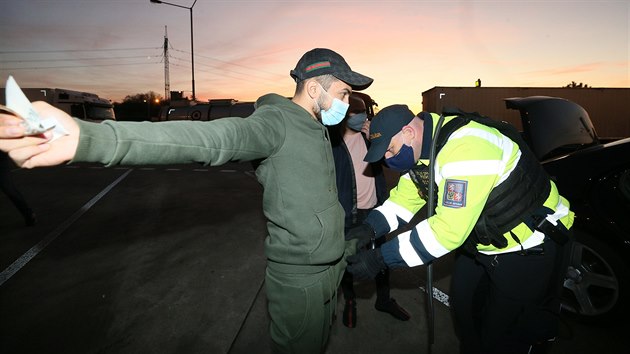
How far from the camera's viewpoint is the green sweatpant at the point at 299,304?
1.54 meters

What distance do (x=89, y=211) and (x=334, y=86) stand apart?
21.5 feet

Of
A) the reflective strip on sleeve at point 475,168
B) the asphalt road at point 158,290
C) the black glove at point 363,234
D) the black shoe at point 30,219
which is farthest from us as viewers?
the black shoe at point 30,219

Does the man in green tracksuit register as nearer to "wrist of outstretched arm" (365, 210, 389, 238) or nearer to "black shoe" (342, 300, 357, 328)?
"wrist of outstretched arm" (365, 210, 389, 238)

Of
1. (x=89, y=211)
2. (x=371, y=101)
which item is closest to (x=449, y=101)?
(x=371, y=101)

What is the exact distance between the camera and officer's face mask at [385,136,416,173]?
1884 mm

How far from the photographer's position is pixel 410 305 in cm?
314

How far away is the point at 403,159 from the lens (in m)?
1.93

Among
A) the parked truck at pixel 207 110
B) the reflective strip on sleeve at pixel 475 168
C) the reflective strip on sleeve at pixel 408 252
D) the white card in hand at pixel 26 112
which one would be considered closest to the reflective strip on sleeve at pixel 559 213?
the reflective strip on sleeve at pixel 475 168

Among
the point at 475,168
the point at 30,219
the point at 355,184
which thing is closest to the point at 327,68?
the point at 475,168

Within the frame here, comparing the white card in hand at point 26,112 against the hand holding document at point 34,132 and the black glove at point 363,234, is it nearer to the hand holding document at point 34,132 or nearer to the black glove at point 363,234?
the hand holding document at point 34,132

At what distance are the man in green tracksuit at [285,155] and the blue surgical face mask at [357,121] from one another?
48.1 inches

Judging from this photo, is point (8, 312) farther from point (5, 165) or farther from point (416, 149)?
point (416, 149)

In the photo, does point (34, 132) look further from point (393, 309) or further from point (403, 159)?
point (393, 309)

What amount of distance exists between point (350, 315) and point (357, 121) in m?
1.90
